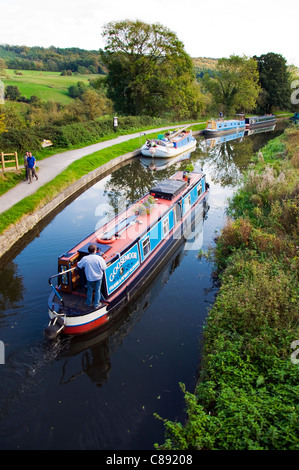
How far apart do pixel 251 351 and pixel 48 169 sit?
1509 cm

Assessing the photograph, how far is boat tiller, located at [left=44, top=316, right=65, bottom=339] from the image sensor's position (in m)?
6.57

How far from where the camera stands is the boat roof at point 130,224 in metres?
7.96

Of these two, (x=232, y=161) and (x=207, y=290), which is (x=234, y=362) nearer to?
(x=207, y=290)

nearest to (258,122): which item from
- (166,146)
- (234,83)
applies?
(234,83)

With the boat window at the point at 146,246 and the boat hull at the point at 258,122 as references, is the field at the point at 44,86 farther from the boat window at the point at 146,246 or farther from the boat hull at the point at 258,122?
the boat window at the point at 146,246

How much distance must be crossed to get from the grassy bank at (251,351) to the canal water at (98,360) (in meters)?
0.70

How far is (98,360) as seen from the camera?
6.80 meters

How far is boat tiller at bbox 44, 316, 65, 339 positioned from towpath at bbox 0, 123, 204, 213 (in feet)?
21.7

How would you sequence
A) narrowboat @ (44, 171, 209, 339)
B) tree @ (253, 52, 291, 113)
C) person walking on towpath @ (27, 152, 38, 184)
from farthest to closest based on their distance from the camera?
tree @ (253, 52, 291, 113) → person walking on towpath @ (27, 152, 38, 184) → narrowboat @ (44, 171, 209, 339)

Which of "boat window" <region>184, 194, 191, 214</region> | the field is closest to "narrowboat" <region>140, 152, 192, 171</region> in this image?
"boat window" <region>184, 194, 191, 214</region>

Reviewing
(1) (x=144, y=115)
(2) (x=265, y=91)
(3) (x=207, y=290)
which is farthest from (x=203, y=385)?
(2) (x=265, y=91)

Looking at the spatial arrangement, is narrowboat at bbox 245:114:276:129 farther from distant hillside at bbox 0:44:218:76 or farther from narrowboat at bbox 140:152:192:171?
distant hillside at bbox 0:44:218:76

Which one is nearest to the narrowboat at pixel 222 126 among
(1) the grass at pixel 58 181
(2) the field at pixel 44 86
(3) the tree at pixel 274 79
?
(3) the tree at pixel 274 79

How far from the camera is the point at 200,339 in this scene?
23.9 feet
